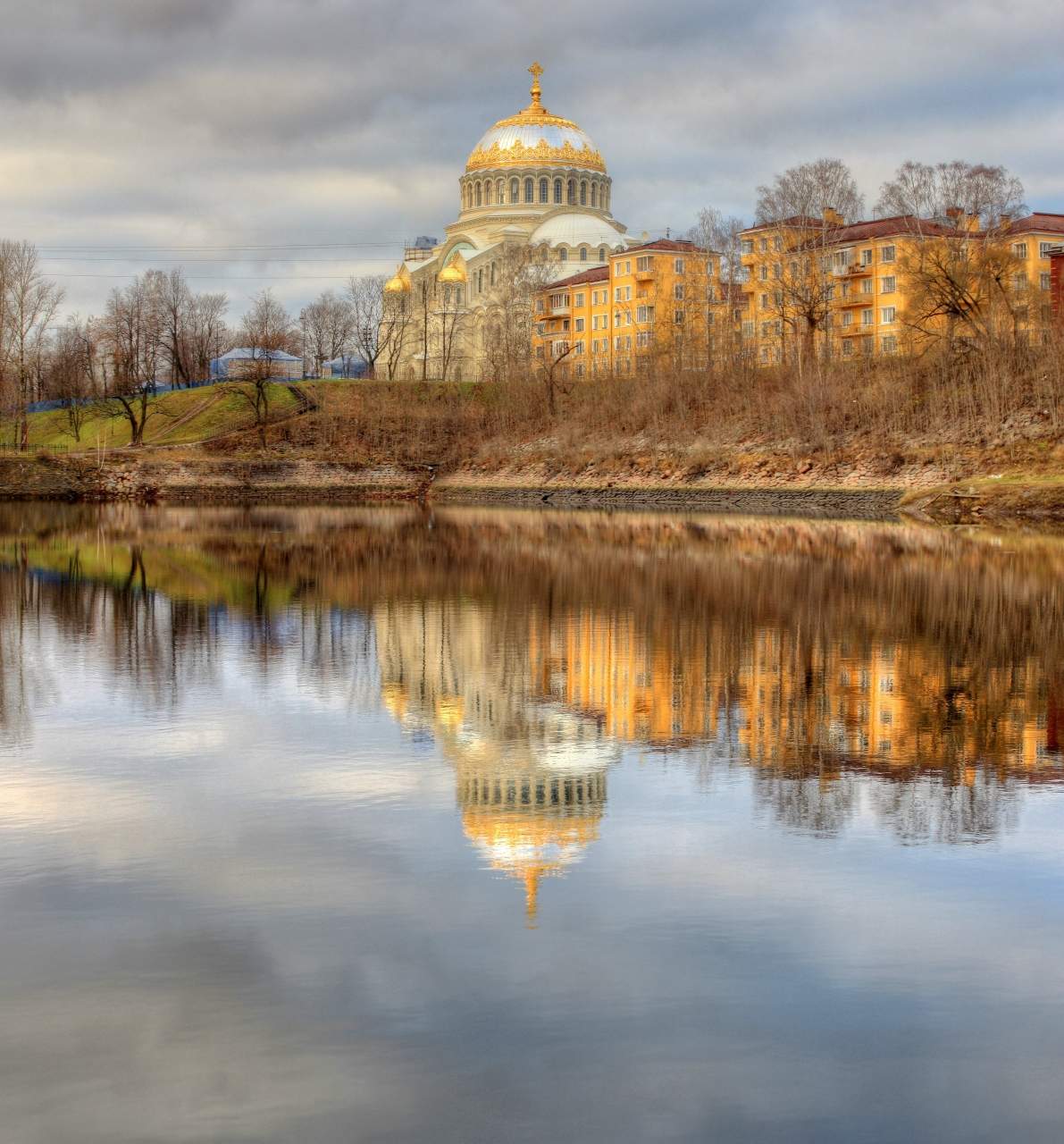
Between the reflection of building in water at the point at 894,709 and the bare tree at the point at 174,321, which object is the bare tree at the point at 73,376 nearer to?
the bare tree at the point at 174,321

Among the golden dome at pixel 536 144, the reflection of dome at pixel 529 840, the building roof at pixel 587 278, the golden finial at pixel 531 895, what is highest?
the golden dome at pixel 536 144

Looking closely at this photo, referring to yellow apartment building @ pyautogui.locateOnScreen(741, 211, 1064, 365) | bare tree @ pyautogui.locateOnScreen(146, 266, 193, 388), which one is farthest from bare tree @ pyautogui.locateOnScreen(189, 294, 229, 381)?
yellow apartment building @ pyautogui.locateOnScreen(741, 211, 1064, 365)

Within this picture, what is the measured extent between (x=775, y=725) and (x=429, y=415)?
3141 inches

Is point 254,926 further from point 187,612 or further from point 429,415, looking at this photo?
point 429,415

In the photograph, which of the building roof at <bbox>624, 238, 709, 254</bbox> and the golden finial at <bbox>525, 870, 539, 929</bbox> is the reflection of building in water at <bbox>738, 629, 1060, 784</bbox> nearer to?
the golden finial at <bbox>525, 870, 539, 929</bbox>

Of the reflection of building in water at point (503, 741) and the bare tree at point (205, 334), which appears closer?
the reflection of building in water at point (503, 741)

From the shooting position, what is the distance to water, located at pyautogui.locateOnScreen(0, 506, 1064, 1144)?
5.77 m

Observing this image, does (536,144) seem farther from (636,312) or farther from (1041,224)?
(1041,224)

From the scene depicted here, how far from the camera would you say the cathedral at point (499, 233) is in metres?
120

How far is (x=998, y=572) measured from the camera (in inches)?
1087

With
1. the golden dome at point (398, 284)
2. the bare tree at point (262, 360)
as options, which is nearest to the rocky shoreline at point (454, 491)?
the bare tree at point (262, 360)

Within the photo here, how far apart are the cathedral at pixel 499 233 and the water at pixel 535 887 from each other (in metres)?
104

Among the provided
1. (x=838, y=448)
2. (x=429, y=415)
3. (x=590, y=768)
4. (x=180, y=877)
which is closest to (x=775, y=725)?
(x=590, y=768)

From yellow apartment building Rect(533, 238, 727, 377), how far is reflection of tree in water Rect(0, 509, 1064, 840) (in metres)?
48.2
